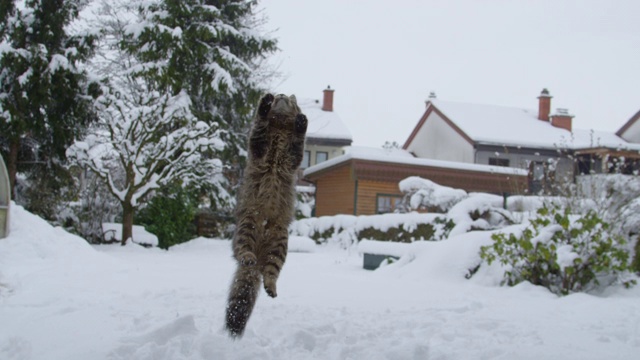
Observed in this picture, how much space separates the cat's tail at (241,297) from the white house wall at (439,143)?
25688 mm

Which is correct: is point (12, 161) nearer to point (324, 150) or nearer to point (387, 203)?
point (387, 203)

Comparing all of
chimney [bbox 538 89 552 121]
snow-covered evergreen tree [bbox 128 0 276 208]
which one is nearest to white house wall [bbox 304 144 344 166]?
snow-covered evergreen tree [bbox 128 0 276 208]

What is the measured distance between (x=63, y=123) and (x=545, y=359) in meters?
15.6

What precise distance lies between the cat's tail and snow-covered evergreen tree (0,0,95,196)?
45.9 feet

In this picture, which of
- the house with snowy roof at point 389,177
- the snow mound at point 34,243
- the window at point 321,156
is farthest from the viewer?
the window at point 321,156

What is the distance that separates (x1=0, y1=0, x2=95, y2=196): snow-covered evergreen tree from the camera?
50.0ft

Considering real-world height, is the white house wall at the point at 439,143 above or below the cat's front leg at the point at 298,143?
above

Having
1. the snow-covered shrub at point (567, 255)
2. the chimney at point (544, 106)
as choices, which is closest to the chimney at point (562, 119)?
the chimney at point (544, 106)

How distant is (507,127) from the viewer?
96.6 ft

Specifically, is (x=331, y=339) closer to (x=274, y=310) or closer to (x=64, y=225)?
(x=274, y=310)

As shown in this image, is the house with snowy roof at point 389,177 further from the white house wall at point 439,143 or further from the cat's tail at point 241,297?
the cat's tail at point 241,297

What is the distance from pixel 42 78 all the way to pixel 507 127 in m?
22.2

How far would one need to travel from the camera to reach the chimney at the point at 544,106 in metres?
32.0

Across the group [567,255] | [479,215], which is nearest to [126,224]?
[479,215]
